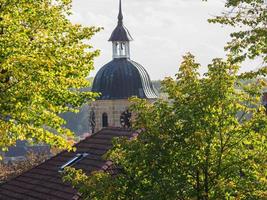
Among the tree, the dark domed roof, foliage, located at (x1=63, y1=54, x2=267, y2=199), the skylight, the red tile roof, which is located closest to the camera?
foliage, located at (x1=63, y1=54, x2=267, y2=199)

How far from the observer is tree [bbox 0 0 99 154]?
11.8 metres

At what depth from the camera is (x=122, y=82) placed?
127ft

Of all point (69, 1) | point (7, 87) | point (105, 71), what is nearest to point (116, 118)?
point (105, 71)

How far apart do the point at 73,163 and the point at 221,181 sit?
9.85 meters

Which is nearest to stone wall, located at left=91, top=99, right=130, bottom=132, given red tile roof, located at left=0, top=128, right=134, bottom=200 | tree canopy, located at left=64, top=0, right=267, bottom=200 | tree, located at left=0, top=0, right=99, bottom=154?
red tile roof, located at left=0, top=128, right=134, bottom=200

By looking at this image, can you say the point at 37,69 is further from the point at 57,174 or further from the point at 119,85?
the point at 119,85

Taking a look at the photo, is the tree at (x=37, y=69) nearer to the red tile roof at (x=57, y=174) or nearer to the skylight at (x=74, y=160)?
the red tile roof at (x=57, y=174)

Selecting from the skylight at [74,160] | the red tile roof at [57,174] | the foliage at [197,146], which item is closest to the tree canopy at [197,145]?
the foliage at [197,146]

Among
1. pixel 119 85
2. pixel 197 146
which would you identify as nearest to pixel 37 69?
pixel 197 146

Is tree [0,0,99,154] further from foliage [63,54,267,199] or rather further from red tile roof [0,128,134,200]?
red tile roof [0,128,134,200]

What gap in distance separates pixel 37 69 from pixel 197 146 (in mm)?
4021

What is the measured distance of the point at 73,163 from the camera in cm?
1916

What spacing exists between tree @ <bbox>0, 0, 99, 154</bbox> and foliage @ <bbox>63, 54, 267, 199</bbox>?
246cm

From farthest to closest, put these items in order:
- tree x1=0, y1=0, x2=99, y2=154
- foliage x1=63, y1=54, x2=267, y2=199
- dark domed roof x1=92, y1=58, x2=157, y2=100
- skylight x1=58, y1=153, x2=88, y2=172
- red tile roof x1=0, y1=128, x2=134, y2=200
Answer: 1. dark domed roof x1=92, y1=58, x2=157, y2=100
2. skylight x1=58, y1=153, x2=88, y2=172
3. red tile roof x1=0, y1=128, x2=134, y2=200
4. tree x1=0, y1=0, x2=99, y2=154
5. foliage x1=63, y1=54, x2=267, y2=199
